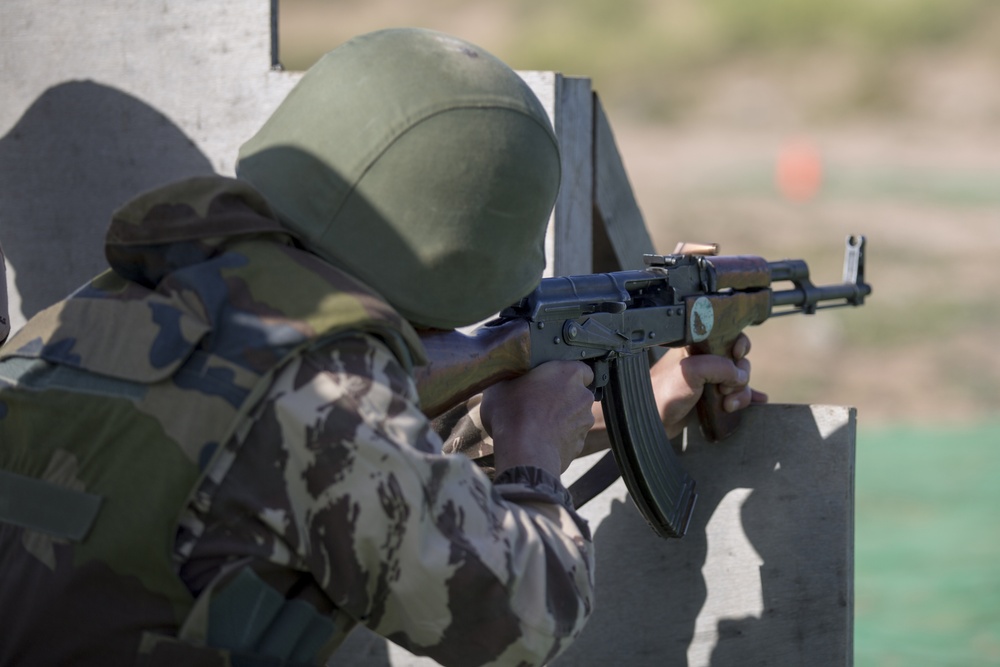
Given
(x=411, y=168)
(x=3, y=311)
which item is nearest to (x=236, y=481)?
(x=411, y=168)

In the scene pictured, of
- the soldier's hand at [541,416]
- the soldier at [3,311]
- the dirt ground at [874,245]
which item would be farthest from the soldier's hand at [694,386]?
the dirt ground at [874,245]

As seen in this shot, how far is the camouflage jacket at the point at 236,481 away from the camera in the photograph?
1508 millimetres

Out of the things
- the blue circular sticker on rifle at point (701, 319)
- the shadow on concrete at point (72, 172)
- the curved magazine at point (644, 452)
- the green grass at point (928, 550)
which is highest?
the shadow on concrete at point (72, 172)

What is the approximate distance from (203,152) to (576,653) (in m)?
1.65

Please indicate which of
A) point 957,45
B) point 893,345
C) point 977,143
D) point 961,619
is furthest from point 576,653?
point 957,45

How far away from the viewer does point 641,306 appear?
2758mm

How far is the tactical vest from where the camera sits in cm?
151

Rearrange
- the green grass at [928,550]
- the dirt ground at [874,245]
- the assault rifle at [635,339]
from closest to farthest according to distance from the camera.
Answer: the assault rifle at [635,339] → the green grass at [928,550] → the dirt ground at [874,245]

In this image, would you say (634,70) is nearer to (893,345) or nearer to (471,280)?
(893,345)

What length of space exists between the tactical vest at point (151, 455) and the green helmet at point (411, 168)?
0.38 ft

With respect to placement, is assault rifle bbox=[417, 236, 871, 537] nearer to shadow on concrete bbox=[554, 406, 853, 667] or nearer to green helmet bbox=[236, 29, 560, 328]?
shadow on concrete bbox=[554, 406, 853, 667]

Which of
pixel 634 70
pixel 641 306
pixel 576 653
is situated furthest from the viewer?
pixel 634 70

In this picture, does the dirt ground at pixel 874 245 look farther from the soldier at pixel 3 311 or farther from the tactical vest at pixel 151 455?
the tactical vest at pixel 151 455

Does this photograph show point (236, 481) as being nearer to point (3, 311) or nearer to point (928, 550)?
point (3, 311)
